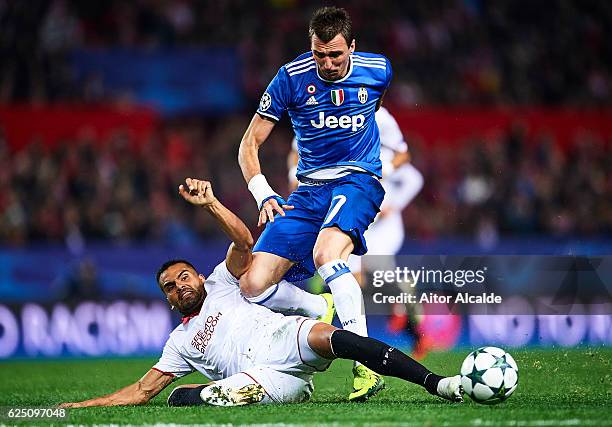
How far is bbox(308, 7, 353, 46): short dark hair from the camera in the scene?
6.98 metres

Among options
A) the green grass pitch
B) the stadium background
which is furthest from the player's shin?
the stadium background

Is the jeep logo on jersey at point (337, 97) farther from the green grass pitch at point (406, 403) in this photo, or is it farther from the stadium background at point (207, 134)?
the stadium background at point (207, 134)

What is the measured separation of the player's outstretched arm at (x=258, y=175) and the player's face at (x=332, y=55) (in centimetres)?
61

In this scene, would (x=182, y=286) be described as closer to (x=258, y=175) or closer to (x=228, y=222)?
(x=228, y=222)

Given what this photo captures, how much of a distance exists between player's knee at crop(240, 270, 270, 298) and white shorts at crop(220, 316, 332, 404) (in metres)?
0.56

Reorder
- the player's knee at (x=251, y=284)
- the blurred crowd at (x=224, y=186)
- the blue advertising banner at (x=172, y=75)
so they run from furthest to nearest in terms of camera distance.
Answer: the blue advertising banner at (x=172, y=75) → the blurred crowd at (x=224, y=186) → the player's knee at (x=251, y=284)

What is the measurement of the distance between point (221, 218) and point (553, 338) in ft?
9.18

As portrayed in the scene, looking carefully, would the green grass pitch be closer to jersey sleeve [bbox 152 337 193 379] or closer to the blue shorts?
jersey sleeve [bbox 152 337 193 379]

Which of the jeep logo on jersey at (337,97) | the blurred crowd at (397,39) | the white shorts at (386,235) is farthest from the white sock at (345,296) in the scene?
the blurred crowd at (397,39)

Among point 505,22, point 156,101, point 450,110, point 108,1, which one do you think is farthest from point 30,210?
point 505,22

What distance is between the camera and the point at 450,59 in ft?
59.2

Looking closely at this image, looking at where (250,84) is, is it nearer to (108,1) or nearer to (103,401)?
(108,1)

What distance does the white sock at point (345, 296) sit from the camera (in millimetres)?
6770

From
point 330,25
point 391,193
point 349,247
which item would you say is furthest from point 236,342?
point 391,193
